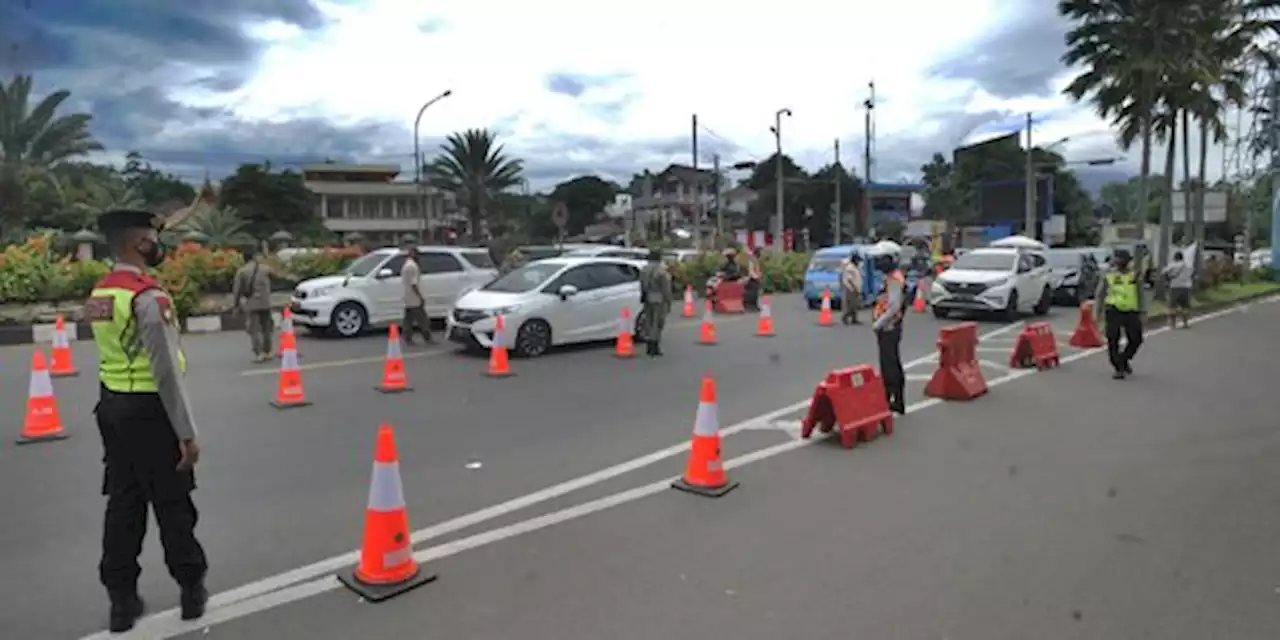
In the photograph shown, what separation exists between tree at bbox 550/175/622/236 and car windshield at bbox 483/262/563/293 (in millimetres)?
76856

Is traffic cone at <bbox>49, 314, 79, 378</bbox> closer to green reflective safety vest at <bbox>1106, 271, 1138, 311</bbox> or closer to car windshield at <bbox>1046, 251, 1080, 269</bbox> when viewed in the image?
green reflective safety vest at <bbox>1106, 271, 1138, 311</bbox>

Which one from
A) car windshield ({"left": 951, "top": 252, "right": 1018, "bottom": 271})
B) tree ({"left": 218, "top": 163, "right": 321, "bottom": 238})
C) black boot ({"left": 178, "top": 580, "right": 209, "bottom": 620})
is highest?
tree ({"left": 218, "top": 163, "right": 321, "bottom": 238})

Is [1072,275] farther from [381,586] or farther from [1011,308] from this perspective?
[381,586]

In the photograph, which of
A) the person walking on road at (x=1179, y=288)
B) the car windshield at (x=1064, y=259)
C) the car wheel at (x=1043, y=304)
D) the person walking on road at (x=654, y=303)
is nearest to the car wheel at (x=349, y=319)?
the person walking on road at (x=654, y=303)

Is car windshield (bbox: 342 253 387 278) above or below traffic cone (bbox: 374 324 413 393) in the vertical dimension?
above

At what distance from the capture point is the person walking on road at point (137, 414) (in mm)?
3926

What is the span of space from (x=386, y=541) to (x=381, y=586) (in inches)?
8.5

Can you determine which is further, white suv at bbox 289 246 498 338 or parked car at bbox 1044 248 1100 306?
parked car at bbox 1044 248 1100 306

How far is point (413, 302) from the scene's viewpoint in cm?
1470

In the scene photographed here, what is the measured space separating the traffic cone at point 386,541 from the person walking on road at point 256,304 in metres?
9.06

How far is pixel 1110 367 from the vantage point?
42.7 feet

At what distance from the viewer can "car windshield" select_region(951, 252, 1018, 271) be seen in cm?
2134

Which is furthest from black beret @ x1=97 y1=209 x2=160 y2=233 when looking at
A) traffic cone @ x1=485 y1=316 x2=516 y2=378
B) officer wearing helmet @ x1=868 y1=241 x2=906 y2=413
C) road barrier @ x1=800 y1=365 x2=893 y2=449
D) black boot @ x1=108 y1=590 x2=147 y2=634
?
traffic cone @ x1=485 y1=316 x2=516 y2=378

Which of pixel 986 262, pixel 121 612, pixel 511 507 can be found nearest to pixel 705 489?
pixel 511 507
